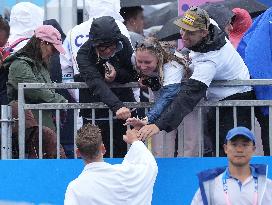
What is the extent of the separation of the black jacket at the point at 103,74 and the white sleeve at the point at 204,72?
0.65m

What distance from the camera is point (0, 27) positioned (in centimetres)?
1091

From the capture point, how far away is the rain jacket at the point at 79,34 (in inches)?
431

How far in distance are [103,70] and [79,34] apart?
1275 mm

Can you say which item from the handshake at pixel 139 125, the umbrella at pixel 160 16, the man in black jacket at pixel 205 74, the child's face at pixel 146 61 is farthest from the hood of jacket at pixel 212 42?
the umbrella at pixel 160 16

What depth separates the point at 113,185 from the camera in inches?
336

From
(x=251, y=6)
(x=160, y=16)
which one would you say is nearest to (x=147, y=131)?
(x=251, y=6)

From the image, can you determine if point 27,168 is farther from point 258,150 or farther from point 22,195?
point 258,150

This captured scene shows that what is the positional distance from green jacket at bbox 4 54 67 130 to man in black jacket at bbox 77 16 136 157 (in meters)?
0.31

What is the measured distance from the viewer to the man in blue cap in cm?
833

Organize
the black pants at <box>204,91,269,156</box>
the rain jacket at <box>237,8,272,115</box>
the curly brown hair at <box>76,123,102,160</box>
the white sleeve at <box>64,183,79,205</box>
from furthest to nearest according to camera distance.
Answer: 1. the rain jacket at <box>237,8,272,115</box>
2. the black pants at <box>204,91,269,156</box>
3. the curly brown hair at <box>76,123,102,160</box>
4. the white sleeve at <box>64,183,79,205</box>

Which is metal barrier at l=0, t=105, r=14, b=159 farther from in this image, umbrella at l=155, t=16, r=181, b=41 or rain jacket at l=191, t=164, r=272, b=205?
umbrella at l=155, t=16, r=181, b=41

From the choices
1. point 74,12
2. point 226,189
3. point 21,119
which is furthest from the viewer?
point 74,12

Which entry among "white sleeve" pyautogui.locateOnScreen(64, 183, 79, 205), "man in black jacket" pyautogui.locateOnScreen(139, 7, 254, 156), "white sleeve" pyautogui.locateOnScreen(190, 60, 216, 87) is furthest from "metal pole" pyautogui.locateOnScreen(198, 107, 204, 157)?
"white sleeve" pyautogui.locateOnScreen(64, 183, 79, 205)

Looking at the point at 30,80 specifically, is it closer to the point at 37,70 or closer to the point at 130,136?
the point at 37,70
